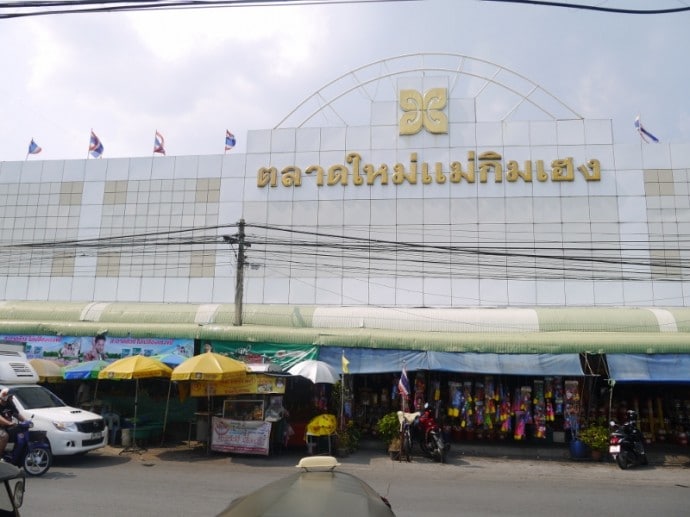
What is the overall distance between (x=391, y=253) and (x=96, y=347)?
10.6 meters

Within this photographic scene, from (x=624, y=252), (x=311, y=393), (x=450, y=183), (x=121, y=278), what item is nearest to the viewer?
(x=311, y=393)

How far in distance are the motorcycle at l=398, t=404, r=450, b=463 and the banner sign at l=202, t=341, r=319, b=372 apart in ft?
10.8

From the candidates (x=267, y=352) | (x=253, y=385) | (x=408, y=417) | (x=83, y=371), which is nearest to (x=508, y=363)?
(x=408, y=417)

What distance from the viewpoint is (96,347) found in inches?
696

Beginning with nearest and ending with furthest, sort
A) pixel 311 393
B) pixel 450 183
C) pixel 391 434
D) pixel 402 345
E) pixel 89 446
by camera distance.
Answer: pixel 89 446 → pixel 391 434 → pixel 402 345 → pixel 311 393 → pixel 450 183

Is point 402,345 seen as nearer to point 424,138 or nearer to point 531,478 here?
point 531,478

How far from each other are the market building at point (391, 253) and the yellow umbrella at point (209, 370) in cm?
227

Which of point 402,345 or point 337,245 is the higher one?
point 337,245

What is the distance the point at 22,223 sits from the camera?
24078 mm

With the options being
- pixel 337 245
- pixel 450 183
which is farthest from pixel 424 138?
pixel 337 245

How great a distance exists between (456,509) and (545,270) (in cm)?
1271

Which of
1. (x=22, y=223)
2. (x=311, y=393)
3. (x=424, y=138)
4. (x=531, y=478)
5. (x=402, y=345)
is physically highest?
(x=424, y=138)

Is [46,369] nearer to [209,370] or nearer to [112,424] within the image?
[112,424]

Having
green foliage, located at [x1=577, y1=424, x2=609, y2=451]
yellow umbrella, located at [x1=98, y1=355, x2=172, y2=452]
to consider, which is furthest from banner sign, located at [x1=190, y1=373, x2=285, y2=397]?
green foliage, located at [x1=577, y1=424, x2=609, y2=451]
